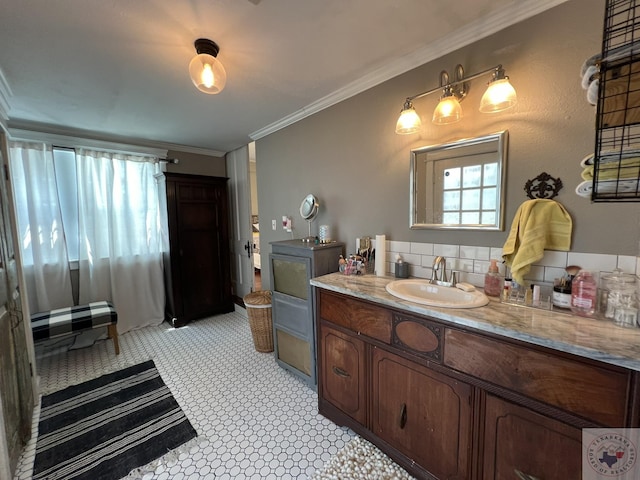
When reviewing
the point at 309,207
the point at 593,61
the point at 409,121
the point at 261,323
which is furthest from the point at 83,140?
the point at 593,61

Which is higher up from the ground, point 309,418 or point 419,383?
point 419,383

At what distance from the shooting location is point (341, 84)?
1.99 m

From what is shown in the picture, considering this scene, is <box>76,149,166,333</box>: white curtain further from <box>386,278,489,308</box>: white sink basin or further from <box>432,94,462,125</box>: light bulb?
<box>432,94,462,125</box>: light bulb

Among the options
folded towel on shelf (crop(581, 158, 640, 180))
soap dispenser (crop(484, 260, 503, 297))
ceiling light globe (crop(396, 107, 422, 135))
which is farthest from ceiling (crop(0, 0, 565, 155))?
soap dispenser (crop(484, 260, 503, 297))

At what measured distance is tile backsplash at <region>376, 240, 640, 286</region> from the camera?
3.76 feet

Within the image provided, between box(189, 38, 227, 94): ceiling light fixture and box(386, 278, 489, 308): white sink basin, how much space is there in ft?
4.98

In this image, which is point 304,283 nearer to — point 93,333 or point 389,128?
point 389,128

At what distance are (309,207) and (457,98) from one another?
138 cm

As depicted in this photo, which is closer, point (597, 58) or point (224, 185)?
point (597, 58)

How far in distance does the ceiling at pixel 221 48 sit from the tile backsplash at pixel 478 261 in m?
1.07

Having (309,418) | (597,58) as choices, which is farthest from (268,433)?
(597,58)

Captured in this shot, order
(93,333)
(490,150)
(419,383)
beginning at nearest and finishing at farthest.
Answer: (419,383), (490,150), (93,333)

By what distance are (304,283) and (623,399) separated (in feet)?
5.29

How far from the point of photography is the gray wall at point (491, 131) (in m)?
1.16
